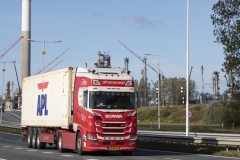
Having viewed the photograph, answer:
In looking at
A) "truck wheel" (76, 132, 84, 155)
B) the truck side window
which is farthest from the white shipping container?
the truck side window

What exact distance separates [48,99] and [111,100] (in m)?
6.18

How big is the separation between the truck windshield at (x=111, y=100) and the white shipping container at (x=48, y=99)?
2270mm

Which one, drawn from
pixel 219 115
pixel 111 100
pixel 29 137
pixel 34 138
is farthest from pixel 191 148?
pixel 219 115

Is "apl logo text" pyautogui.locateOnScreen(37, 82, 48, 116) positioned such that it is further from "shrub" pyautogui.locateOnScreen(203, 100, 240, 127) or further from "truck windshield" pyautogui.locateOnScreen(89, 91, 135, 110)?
"shrub" pyautogui.locateOnScreen(203, 100, 240, 127)

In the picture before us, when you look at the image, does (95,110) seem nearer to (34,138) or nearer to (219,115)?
(34,138)

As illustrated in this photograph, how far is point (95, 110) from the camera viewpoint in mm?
24719

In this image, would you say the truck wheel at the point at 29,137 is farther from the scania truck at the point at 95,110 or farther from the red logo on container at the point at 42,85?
the scania truck at the point at 95,110

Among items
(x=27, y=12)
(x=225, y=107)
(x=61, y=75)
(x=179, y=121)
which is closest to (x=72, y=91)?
(x=61, y=75)

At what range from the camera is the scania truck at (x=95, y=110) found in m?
24.8

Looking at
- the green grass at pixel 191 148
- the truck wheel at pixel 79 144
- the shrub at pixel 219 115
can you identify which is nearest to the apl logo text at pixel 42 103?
the truck wheel at pixel 79 144

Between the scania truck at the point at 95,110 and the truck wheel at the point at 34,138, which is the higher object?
the scania truck at the point at 95,110

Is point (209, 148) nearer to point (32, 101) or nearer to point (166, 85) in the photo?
point (32, 101)

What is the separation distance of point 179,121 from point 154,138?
6452 centimetres

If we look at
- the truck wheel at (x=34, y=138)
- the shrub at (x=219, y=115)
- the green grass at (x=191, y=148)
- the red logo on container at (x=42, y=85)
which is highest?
the red logo on container at (x=42, y=85)
